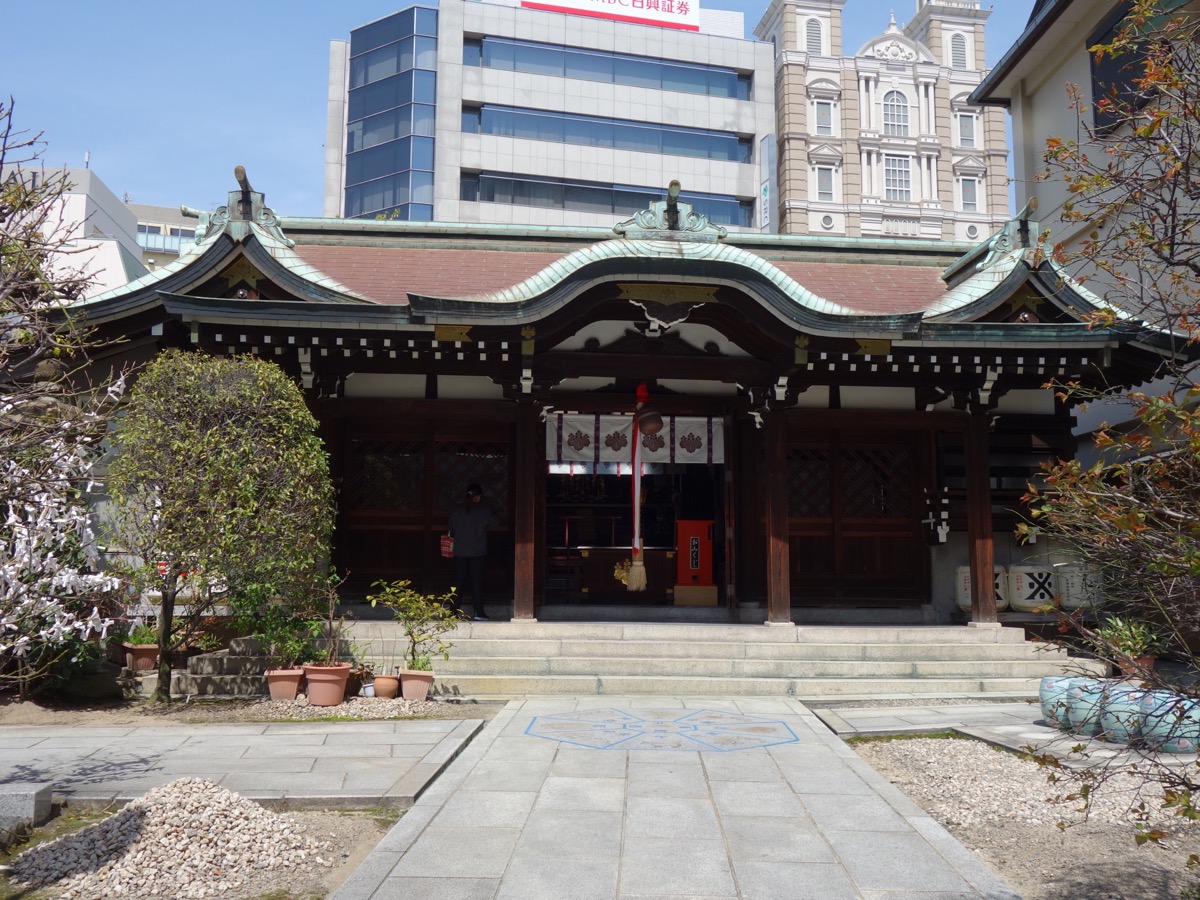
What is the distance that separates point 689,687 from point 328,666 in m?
3.85

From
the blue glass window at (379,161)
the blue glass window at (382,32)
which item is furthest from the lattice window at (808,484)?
the blue glass window at (382,32)

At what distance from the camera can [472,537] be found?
1190 cm

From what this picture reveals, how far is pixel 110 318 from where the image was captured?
1095cm

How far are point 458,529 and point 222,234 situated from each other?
15.2 ft

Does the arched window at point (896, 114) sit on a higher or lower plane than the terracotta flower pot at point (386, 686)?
higher

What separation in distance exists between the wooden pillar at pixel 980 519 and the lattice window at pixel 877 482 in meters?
1.29

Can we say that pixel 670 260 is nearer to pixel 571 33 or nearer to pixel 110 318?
pixel 110 318

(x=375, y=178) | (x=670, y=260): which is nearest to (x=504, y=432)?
(x=670, y=260)

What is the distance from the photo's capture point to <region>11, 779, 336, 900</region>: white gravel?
4.55 metres

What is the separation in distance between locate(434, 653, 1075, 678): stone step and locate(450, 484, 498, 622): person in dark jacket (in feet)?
4.81

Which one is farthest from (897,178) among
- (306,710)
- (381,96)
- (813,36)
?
(306,710)

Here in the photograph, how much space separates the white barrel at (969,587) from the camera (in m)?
12.7

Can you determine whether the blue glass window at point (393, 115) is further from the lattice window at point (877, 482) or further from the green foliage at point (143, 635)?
the green foliage at point (143, 635)

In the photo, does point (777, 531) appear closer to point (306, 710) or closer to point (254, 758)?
point (306, 710)
